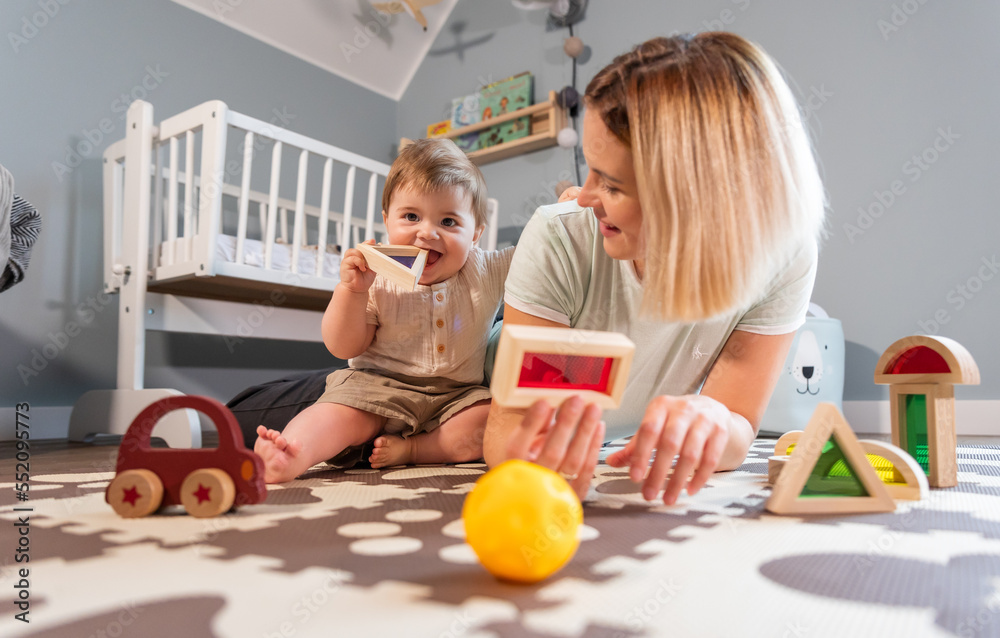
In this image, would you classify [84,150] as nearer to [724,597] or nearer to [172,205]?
[172,205]

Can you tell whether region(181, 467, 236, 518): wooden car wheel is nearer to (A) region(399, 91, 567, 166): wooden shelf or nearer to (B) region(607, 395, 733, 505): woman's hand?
(B) region(607, 395, 733, 505): woman's hand

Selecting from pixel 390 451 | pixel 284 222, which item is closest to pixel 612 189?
pixel 390 451

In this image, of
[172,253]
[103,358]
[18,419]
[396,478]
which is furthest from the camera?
[103,358]

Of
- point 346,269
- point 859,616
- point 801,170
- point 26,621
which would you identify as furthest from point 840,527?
point 346,269

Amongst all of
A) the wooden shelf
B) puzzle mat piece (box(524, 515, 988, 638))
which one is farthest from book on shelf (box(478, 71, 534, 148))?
puzzle mat piece (box(524, 515, 988, 638))

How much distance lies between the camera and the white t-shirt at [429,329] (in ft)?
3.54

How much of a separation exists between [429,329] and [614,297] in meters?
0.37

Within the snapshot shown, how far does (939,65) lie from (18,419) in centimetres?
274

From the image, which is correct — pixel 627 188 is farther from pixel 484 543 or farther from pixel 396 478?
pixel 396 478

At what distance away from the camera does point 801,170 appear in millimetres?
606

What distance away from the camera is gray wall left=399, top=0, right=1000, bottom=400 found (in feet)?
5.82

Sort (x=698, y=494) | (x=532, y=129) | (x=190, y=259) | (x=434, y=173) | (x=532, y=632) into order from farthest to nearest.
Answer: (x=532, y=129)
(x=190, y=259)
(x=434, y=173)
(x=698, y=494)
(x=532, y=632)

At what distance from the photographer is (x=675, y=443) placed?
0.50 m

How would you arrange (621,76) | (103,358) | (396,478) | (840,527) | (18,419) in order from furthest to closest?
(103,358), (18,419), (396,478), (621,76), (840,527)
